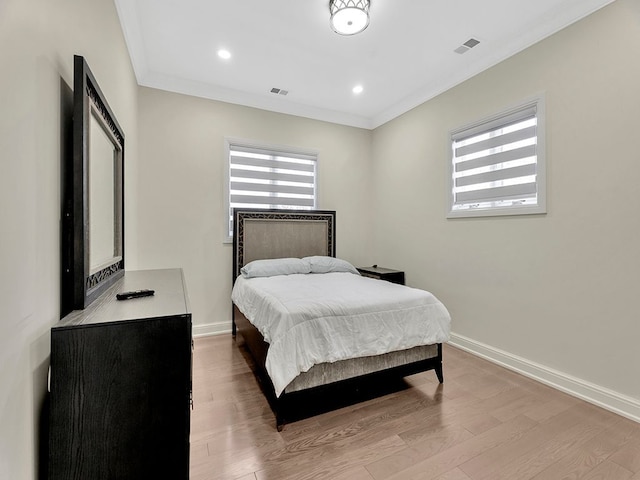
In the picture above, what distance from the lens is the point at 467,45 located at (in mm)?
2773

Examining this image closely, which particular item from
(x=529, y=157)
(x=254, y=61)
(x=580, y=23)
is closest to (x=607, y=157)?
(x=529, y=157)

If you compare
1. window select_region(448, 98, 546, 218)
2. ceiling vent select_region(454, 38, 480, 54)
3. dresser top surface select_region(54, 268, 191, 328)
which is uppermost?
ceiling vent select_region(454, 38, 480, 54)

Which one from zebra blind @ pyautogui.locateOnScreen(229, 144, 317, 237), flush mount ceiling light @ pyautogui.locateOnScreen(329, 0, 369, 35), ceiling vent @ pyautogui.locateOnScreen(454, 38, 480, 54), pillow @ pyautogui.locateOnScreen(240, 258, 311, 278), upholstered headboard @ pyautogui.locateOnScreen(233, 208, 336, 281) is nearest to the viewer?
flush mount ceiling light @ pyautogui.locateOnScreen(329, 0, 369, 35)

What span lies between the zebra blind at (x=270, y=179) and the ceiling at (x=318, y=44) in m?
0.64

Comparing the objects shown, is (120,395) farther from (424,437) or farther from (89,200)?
(424,437)

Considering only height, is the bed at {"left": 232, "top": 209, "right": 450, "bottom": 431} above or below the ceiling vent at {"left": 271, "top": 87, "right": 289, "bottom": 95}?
below

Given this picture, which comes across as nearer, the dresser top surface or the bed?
the dresser top surface

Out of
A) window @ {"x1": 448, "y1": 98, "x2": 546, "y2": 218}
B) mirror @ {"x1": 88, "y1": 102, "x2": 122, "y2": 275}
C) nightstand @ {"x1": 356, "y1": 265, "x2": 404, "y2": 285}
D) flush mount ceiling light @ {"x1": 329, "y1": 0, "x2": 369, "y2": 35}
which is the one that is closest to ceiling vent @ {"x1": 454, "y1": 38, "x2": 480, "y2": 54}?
window @ {"x1": 448, "y1": 98, "x2": 546, "y2": 218}

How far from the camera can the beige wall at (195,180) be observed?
3275 millimetres

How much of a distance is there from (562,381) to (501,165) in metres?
1.90

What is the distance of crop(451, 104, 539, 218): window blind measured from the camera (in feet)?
8.63

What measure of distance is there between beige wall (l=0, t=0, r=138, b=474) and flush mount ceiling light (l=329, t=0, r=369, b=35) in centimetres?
167

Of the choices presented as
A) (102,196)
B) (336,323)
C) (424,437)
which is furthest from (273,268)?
(424,437)

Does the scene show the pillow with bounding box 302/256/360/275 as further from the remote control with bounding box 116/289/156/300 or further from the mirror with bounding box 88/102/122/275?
the remote control with bounding box 116/289/156/300
